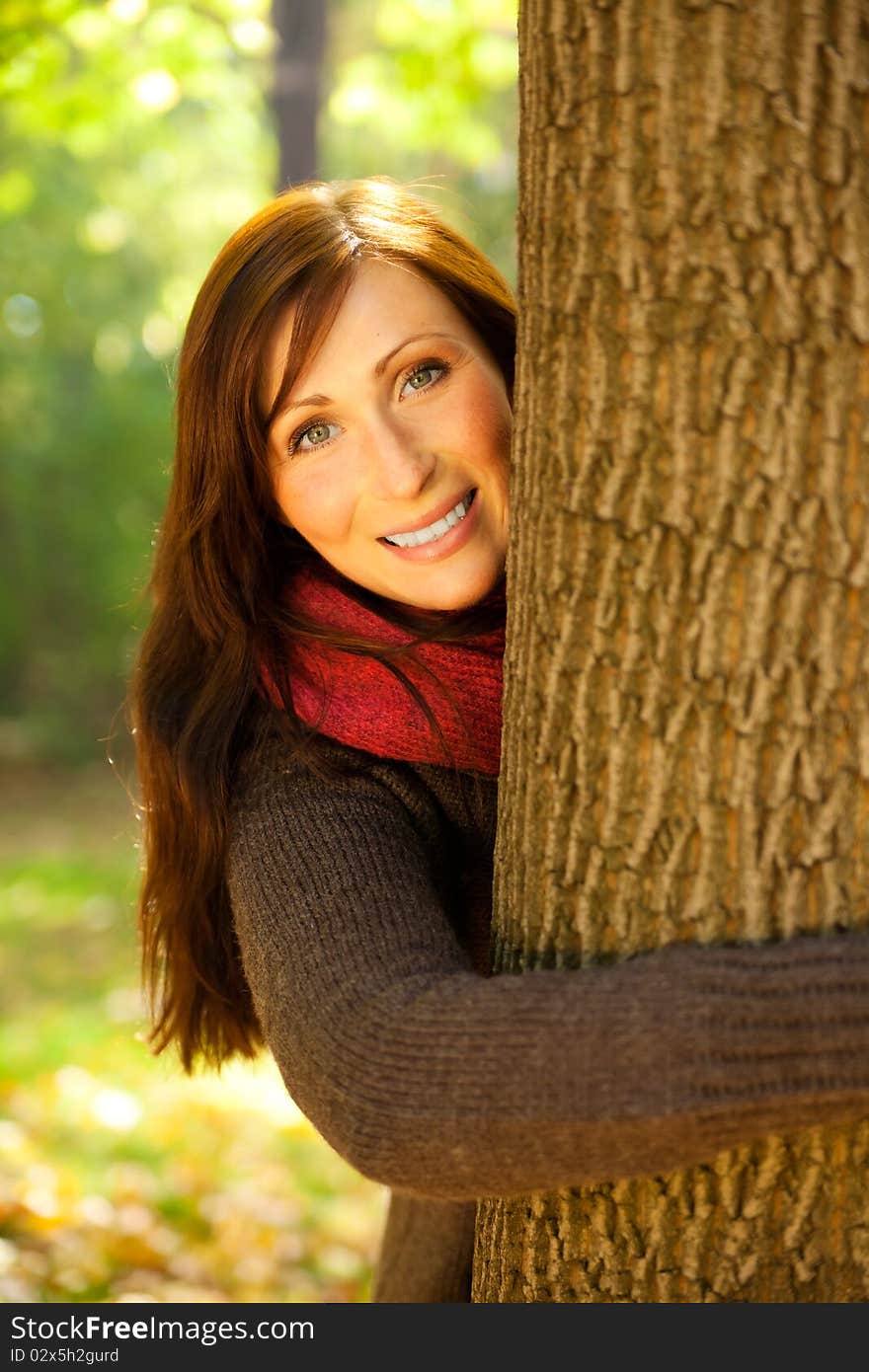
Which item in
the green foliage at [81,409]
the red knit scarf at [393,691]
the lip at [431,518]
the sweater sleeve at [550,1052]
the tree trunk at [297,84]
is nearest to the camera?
the sweater sleeve at [550,1052]

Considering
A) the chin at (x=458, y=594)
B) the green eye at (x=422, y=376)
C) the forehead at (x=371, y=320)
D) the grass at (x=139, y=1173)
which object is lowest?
the grass at (x=139, y=1173)

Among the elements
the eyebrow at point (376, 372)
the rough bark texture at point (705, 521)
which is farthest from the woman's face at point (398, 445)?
the rough bark texture at point (705, 521)

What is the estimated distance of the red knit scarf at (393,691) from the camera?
195 centimetres

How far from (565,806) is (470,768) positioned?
501mm

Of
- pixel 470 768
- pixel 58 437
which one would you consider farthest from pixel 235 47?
pixel 58 437

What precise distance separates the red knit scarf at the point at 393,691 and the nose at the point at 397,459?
20 cm

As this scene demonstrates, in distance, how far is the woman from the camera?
1.41m

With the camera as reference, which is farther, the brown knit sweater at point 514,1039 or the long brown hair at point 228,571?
the long brown hair at point 228,571

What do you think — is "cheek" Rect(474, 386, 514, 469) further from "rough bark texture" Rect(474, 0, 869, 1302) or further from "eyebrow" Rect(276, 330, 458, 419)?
"rough bark texture" Rect(474, 0, 869, 1302)

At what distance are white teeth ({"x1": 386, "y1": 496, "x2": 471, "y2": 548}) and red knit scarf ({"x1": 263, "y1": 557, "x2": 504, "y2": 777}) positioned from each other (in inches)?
4.7

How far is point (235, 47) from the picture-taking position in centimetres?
510

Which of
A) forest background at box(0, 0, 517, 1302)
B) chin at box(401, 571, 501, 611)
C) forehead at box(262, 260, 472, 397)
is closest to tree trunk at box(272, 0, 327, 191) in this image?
forest background at box(0, 0, 517, 1302)

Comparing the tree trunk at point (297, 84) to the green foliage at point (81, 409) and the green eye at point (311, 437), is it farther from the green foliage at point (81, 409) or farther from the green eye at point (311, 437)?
the green eye at point (311, 437)

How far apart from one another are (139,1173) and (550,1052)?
3.63 m
